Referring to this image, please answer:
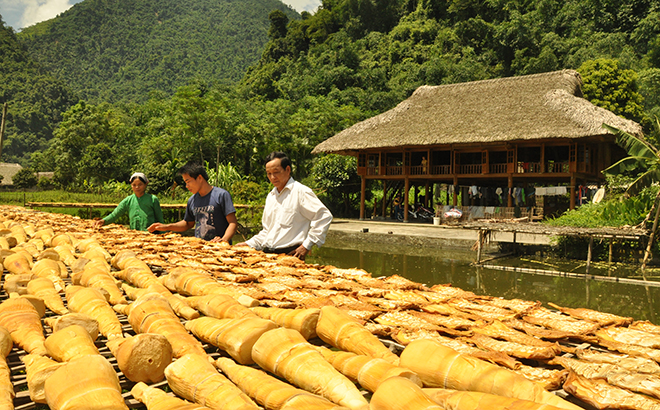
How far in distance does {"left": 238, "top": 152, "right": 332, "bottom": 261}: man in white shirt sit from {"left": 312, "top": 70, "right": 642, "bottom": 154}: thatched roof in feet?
50.3

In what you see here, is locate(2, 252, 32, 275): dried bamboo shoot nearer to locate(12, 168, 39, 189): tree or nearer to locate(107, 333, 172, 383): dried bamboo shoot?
locate(107, 333, 172, 383): dried bamboo shoot

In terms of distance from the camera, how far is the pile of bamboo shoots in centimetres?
100

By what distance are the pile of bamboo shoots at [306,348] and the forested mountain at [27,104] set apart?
239ft

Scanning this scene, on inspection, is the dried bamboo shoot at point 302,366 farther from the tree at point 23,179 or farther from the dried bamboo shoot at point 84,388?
the tree at point 23,179

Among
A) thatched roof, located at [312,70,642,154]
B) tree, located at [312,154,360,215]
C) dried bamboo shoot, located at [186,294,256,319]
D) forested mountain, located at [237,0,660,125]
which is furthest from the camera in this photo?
forested mountain, located at [237,0,660,125]

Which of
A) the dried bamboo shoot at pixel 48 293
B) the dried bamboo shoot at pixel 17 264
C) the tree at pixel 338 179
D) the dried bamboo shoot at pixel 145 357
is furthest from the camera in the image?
the tree at pixel 338 179

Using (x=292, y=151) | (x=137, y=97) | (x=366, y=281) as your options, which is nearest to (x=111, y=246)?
(x=366, y=281)

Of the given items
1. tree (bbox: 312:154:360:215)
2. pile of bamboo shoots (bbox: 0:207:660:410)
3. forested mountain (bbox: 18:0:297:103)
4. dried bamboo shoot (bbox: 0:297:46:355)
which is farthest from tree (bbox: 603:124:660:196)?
forested mountain (bbox: 18:0:297:103)

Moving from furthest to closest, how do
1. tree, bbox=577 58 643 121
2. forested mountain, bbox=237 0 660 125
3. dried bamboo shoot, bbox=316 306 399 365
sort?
forested mountain, bbox=237 0 660 125 < tree, bbox=577 58 643 121 < dried bamboo shoot, bbox=316 306 399 365

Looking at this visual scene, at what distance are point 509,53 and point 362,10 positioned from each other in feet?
64.2

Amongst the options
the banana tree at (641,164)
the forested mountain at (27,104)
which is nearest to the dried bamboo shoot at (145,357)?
the banana tree at (641,164)

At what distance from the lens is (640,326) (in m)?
1.66

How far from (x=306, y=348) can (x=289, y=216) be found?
2972mm

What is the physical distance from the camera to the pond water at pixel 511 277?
316 inches
